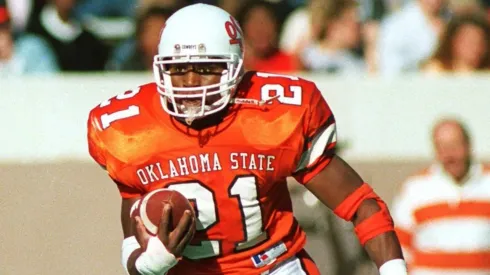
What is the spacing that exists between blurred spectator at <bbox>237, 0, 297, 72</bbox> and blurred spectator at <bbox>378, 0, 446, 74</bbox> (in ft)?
2.08

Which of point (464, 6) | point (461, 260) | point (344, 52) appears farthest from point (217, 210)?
point (464, 6)

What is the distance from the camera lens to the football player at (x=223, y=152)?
3918 mm

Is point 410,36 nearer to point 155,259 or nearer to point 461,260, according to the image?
point 461,260

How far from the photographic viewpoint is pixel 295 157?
A: 3.97 meters

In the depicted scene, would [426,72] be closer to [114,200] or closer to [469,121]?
[469,121]

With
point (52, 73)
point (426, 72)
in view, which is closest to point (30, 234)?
point (52, 73)

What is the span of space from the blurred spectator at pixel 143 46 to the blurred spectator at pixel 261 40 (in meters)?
0.51

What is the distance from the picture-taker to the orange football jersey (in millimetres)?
3924

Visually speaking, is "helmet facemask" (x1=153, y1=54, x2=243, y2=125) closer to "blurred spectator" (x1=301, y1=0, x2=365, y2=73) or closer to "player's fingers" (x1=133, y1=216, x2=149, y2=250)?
"player's fingers" (x1=133, y1=216, x2=149, y2=250)

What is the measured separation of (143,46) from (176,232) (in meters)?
3.52

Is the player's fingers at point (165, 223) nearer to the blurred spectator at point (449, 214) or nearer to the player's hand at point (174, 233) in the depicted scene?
the player's hand at point (174, 233)

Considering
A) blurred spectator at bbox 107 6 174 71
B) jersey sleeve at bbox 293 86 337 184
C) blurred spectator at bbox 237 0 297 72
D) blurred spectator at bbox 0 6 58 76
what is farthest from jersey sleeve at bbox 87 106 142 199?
blurred spectator at bbox 237 0 297 72

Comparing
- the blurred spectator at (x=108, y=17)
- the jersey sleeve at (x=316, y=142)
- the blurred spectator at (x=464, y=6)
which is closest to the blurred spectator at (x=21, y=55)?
the blurred spectator at (x=108, y=17)

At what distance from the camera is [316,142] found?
158 inches
